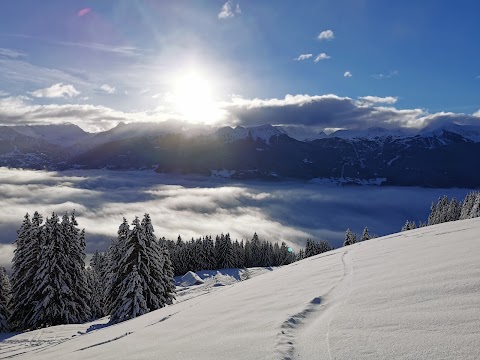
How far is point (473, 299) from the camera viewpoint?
17.0 feet

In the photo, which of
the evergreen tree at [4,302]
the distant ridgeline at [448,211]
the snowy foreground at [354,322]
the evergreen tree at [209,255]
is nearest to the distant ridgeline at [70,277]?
the evergreen tree at [4,302]

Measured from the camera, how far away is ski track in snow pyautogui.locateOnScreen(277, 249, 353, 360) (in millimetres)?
4609

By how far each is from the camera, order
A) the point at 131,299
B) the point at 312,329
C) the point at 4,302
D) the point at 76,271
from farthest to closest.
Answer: the point at 76,271 → the point at 4,302 → the point at 131,299 → the point at 312,329

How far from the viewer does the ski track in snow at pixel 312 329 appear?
461 centimetres

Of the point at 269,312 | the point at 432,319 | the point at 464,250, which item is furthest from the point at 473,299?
the point at 464,250

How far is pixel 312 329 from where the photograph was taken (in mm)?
5598

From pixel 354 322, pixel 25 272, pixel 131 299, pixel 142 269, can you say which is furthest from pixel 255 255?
pixel 354 322

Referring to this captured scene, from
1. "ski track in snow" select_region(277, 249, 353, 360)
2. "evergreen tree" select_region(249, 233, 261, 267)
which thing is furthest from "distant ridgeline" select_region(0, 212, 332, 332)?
"evergreen tree" select_region(249, 233, 261, 267)

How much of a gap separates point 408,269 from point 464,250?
5.95ft

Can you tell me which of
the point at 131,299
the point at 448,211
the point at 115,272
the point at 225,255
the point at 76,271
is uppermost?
the point at 115,272

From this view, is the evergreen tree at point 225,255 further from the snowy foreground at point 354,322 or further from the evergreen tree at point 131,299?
the snowy foreground at point 354,322

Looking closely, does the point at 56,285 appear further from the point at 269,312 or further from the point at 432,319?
the point at 432,319

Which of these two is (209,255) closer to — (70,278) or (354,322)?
(70,278)

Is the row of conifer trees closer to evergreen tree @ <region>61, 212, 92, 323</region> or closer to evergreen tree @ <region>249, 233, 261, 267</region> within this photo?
evergreen tree @ <region>61, 212, 92, 323</region>
